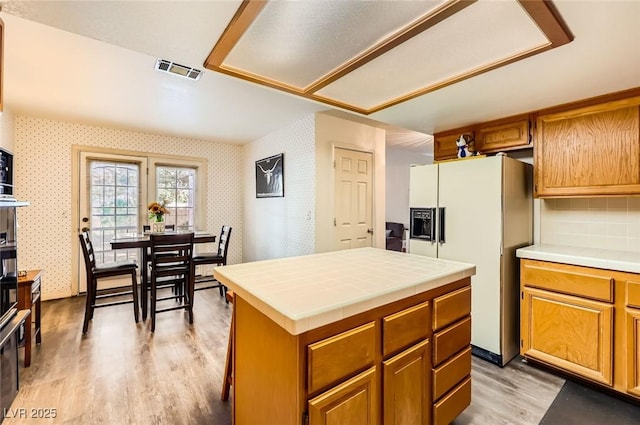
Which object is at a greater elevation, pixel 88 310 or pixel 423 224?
pixel 423 224

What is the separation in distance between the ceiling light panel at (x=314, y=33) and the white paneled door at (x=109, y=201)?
138 inches

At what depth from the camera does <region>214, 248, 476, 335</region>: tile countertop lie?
1.03 meters

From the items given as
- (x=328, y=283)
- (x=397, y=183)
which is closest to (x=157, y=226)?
(x=328, y=283)

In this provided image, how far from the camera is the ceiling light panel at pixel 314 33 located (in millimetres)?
1289

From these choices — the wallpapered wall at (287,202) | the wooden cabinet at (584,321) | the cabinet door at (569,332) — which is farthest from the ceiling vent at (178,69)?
the cabinet door at (569,332)

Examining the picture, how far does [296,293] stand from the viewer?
1.20m

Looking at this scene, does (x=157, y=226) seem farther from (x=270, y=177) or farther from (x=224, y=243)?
(x=270, y=177)

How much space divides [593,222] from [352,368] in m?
2.71

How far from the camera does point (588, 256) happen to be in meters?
2.08

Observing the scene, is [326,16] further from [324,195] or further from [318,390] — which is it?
[324,195]

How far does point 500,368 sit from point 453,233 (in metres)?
1.14

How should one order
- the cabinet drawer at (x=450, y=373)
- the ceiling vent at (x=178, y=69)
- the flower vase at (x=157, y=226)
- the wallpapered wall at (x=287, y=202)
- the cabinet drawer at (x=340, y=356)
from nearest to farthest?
the cabinet drawer at (x=340, y=356) < the cabinet drawer at (x=450, y=373) < the ceiling vent at (x=178, y=69) < the flower vase at (x=157, y=226) < the wallpapered wall at (x=287, y=202)

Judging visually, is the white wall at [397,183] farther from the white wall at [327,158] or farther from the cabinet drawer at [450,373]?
the cabinet drawer at [450,373]

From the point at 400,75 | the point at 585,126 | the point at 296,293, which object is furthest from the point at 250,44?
the point at 585,126
